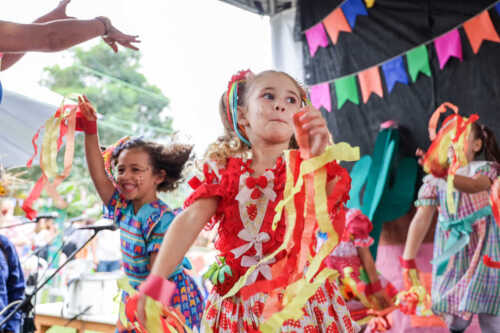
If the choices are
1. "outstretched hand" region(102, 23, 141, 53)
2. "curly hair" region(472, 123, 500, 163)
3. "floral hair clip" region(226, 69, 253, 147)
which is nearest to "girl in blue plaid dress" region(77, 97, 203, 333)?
"outstretched hand" region(102, 23, 141, 53)

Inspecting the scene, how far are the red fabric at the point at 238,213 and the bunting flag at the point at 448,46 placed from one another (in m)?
2.31

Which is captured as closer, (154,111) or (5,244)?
(5,244)

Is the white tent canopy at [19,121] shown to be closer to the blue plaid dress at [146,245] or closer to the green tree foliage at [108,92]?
the blue plaid dress at [146,245]

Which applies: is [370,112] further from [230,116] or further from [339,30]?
[230,116]

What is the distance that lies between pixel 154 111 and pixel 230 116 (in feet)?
23.6

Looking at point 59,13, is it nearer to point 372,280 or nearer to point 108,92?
point 372,280

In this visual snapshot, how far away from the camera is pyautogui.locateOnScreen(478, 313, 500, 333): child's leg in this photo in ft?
8.00

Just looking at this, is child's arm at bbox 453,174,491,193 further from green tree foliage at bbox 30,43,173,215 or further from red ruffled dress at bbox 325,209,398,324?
green tree foliage at bbox 30,43,173,215

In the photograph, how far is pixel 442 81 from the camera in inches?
127

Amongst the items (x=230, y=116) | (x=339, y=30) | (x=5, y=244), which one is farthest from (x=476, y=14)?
(x=5, y=244)

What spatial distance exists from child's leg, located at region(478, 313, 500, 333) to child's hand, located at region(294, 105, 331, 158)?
6.50 feet

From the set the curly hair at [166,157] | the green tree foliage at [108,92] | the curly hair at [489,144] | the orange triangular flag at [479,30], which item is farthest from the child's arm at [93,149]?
the green tree foliage at [108,92]

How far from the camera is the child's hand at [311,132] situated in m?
1.03

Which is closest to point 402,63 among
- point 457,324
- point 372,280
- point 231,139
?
point 372,280
